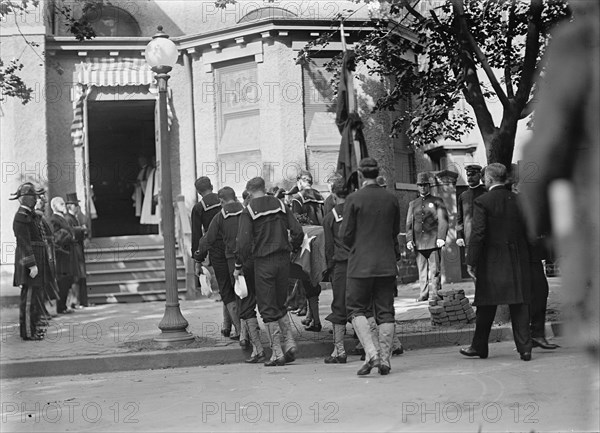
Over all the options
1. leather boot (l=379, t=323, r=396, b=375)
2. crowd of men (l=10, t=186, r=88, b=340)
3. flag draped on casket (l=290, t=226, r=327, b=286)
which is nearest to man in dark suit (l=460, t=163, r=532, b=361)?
leather boot (l=379, t=323, r=396, b=375)

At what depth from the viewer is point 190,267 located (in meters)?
15.3

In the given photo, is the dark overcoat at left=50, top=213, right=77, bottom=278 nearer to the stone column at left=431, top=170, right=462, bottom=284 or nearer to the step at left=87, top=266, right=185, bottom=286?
the step at left=87, top=266, right=185, bottom=286

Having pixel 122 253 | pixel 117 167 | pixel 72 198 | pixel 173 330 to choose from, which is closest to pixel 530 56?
pixel 173 330

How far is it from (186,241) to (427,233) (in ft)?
16.9

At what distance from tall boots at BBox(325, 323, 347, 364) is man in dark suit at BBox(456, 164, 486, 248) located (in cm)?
335

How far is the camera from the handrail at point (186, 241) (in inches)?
600

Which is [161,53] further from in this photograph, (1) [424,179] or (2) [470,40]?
(1) [424,179]

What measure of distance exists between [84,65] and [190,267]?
4.77m

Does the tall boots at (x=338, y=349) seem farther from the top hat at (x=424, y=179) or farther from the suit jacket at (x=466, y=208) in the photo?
the top hat at (x=424, y=179)

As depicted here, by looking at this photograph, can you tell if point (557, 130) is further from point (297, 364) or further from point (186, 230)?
point (186, 230)

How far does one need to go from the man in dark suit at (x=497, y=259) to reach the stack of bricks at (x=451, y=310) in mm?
1597

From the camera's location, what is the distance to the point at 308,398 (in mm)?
6578

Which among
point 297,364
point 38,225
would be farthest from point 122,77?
point 297,364

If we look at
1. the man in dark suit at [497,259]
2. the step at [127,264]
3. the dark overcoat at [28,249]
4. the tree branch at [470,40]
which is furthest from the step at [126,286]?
the man in dark suit at [497,259]
